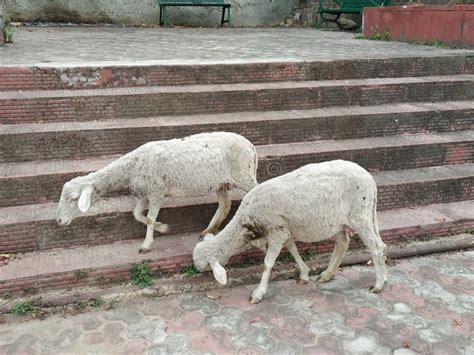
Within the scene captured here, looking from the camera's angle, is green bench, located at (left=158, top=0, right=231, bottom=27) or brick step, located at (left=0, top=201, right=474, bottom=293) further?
green bench, located at (left=158, top=0, right=231, bottom=27)

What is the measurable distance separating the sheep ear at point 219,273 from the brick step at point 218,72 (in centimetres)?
296

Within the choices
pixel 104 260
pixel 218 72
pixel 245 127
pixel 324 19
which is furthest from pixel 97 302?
pixel 324 19

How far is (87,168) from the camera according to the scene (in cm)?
486

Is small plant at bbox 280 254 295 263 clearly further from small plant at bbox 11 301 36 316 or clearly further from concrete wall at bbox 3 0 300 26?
concrete wall at bbox 3 0 300 26

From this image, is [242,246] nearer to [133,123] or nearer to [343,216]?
[343,216]

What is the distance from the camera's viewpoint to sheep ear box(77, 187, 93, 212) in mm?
3890

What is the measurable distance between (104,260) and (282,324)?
66.5 inches

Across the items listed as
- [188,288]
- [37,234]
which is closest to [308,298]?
[188,288]

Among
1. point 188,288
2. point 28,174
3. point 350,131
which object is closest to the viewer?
point 188,288

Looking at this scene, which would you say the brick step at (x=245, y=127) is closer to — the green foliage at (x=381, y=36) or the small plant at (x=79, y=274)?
the small plant at (x=79, y=274)

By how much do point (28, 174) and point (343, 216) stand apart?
10.00 feet

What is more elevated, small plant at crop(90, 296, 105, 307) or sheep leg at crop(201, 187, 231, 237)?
sheep leg at crop(201, 187, 231, 237)

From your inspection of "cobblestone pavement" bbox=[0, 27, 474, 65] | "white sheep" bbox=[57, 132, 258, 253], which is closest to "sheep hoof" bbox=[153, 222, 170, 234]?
"white sheep" bbox=[57, 132, 258, 253]

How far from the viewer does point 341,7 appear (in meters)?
12.5
